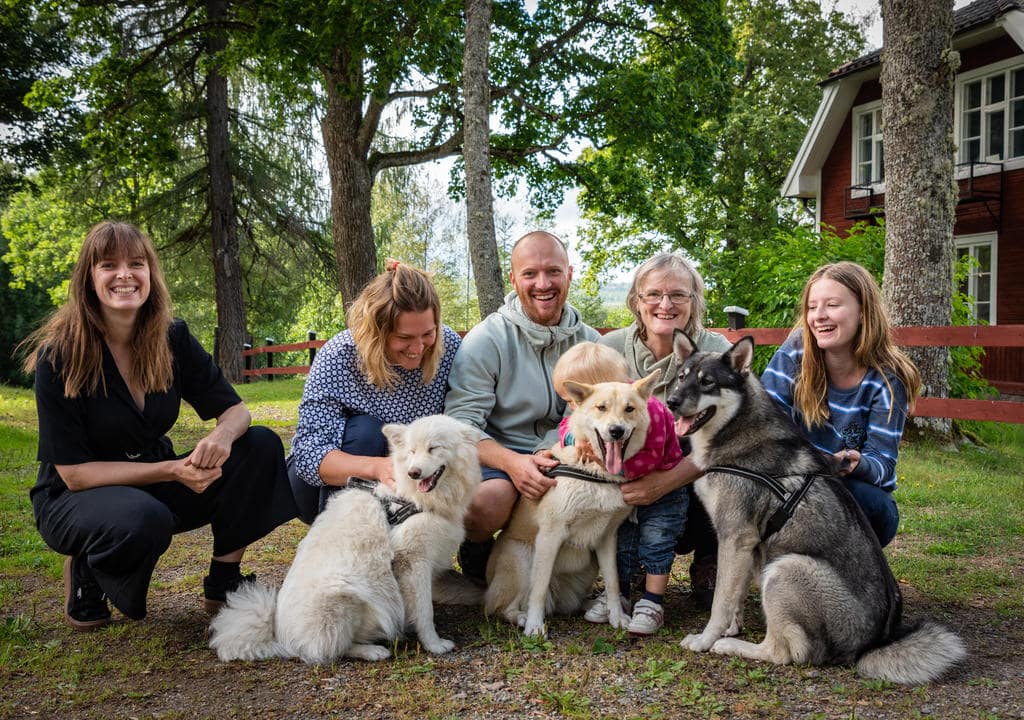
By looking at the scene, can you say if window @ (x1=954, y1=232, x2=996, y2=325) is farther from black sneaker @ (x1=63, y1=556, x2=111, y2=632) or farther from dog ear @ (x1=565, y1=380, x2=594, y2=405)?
black sneaker @ (x1=63, y1=556, x2=111, y2=632)

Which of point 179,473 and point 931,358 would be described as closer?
point 179,473

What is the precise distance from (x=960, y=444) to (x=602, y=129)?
28.0ft

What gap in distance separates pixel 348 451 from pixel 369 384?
0.40 m

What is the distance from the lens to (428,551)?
131 inches

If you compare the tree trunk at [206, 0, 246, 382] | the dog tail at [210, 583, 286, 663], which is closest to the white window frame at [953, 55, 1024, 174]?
the dog tail at [210, 583, 286, 663]

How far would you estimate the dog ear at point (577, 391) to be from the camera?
140 inches

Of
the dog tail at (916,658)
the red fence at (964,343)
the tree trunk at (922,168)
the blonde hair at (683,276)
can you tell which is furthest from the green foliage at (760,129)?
the dog tail at (916,658)

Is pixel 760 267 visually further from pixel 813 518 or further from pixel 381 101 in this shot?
pixel 813 518

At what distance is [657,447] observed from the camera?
3.65 meters

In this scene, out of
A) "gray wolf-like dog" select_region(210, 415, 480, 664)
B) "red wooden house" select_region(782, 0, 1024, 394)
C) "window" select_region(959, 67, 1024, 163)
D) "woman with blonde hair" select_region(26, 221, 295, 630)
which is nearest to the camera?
"gray wolf-like dog" select_region(210, 415, 480, 664)

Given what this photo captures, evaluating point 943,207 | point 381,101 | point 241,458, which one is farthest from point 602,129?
point 241,458

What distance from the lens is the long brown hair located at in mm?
3441

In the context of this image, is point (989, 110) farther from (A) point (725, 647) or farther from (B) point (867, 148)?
(A) point (725, 647)

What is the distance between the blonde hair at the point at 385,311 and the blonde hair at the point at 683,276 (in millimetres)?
1283
